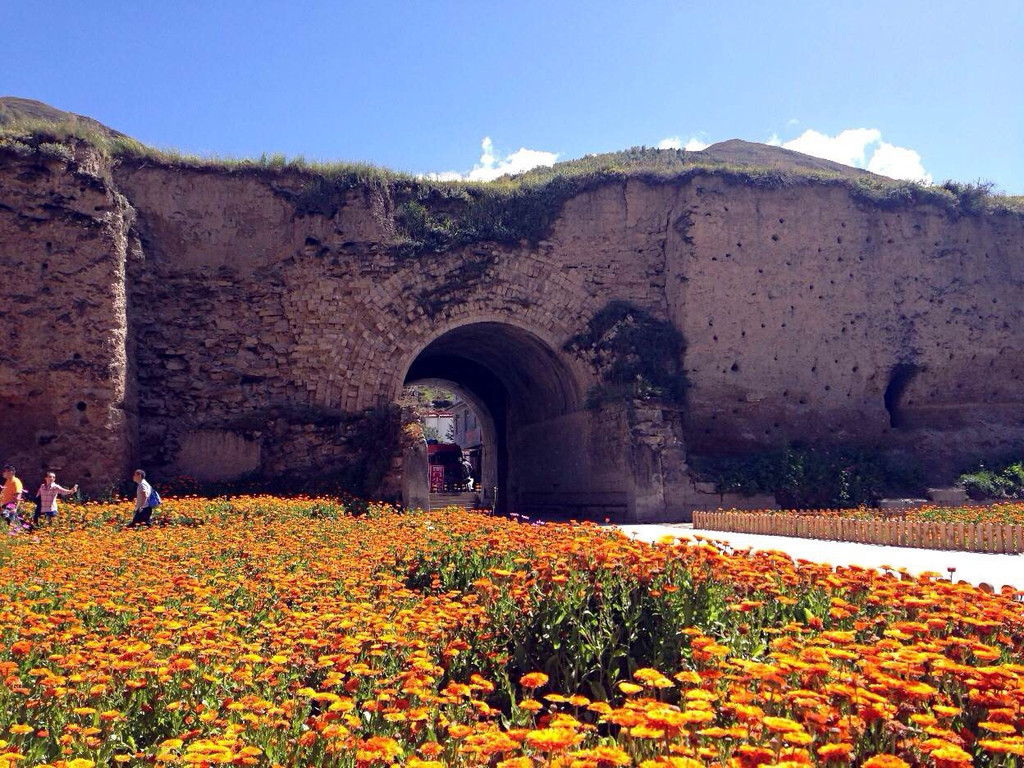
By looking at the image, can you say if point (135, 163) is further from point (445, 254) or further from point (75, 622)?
point (75, 622)

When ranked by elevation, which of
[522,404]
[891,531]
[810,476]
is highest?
[522,404]

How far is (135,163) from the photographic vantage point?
16906 mm

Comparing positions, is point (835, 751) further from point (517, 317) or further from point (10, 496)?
point (517, 317)

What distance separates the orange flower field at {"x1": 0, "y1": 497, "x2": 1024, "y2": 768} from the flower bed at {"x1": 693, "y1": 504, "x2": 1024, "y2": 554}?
6207 mm

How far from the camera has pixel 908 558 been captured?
923 centimetres

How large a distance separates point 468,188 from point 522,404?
597 centimetres

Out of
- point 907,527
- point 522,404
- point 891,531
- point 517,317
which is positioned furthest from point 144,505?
point 522,404

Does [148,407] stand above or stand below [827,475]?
above

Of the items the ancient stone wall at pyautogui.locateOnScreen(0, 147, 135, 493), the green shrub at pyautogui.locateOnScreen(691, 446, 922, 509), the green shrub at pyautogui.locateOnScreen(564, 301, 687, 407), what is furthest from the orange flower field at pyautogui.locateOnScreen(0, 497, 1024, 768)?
the green shrub at pyautogui.locateOnScreen(564, 301, 687, 407)

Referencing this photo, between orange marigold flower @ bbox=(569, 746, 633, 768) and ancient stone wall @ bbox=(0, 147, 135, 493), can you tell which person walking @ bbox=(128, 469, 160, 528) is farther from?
orange marigold flower @ bbox=(569, 746, 633, 768)

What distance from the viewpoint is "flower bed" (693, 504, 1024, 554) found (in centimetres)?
1027

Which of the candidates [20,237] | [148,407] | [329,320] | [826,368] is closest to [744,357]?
[826,368]

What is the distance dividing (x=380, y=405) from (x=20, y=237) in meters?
6.77

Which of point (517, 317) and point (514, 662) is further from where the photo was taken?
point (517, 317)
